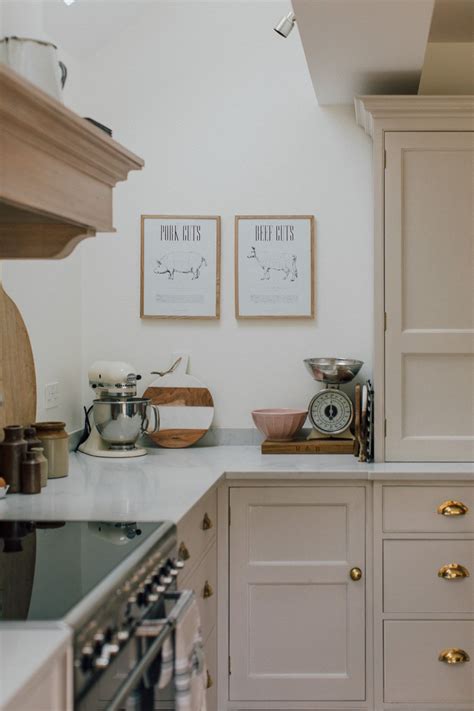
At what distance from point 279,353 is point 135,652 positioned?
6.71ft

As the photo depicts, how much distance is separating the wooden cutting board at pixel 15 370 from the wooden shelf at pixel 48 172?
55 cm

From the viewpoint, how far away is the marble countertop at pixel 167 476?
2.22 meters

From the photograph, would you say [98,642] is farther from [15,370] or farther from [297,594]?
[297,594]

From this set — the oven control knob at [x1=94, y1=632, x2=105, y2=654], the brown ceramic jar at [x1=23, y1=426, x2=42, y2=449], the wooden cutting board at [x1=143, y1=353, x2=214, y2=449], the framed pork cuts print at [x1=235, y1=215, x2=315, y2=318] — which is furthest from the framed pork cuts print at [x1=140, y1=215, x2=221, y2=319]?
the oven control knob at [x1=94, y1=632, x2=105, y2=654]

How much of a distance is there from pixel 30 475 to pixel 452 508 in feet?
4.64

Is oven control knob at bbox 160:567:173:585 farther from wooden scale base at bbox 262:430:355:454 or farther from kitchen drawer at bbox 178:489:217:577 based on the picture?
wooden scale base at bbox 262:430:355:454

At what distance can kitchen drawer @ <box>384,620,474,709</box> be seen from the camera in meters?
2.91

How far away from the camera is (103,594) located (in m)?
1.51

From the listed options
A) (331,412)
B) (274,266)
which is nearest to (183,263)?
(274,266)

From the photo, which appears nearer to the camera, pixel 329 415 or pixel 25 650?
pixel 25 650

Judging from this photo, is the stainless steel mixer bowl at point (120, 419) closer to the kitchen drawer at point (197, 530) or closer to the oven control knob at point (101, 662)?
the kitchen drawer at point (197, 530)

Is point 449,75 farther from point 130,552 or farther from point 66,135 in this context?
point 130,552

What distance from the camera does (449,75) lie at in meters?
3.46

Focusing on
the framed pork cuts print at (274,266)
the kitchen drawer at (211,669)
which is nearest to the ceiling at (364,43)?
the framed pork cuts print at (274,266)
